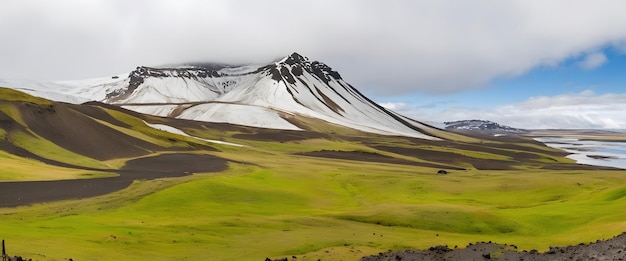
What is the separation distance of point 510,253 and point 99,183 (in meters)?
47.1

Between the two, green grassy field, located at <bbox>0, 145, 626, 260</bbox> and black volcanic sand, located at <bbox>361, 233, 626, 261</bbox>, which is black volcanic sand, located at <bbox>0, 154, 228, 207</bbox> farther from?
black volcanic sand, located at <bbox>361, 233, 626, 261</bbox>

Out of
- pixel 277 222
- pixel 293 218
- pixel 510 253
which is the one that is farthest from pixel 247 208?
pixel 510 253

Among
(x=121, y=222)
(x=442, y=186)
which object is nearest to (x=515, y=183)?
(x=442, y=186)

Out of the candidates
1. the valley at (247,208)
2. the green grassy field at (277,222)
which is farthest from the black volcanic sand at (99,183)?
the green grassy field at (277,222)

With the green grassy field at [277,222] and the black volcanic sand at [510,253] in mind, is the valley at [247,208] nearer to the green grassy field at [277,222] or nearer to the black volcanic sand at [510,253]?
the green grassy field at [277,222]

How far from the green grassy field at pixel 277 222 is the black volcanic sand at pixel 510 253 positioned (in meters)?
2.47

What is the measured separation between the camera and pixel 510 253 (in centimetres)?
2605

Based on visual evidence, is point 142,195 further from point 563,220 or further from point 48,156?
point 48,156

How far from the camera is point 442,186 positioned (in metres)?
70.6

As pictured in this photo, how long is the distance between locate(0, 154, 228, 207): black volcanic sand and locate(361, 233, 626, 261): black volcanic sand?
33.9m

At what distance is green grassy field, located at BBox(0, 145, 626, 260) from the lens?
28.5 metres

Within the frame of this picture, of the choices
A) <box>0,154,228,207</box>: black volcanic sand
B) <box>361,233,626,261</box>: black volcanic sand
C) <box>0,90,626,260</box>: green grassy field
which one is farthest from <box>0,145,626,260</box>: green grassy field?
<box>0,154,228,207</box>: black volcanic sand

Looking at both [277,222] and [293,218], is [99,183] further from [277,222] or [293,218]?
[277,222]

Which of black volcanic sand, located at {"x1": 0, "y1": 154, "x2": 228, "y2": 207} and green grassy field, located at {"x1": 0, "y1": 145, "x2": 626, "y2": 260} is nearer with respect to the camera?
green grassy field, located at {"x1": 0, "y1": 145, "x2": 626, "y2": 260}
